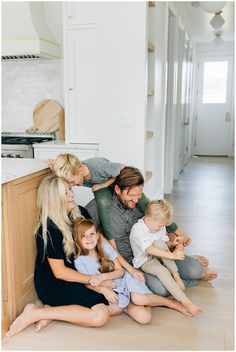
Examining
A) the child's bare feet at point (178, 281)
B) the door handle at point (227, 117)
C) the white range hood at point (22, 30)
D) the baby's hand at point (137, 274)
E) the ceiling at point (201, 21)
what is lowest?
the child's bare feet at point (178, 281)

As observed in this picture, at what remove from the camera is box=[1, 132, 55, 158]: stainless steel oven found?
11.3 ft

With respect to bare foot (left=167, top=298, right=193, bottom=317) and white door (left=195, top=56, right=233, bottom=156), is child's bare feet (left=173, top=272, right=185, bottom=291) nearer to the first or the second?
bare foot (left=167, top=298, right=193, bottom=317)

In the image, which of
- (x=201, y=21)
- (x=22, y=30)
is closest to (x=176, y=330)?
(x=22, y=30)

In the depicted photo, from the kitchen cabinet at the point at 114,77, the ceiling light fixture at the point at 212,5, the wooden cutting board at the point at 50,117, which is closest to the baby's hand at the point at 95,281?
the kitchen cabinet at the point at 114,77

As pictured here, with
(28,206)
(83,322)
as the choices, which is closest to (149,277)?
(83,322)

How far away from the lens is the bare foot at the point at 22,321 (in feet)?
6.07

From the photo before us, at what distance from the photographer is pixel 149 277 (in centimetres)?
217

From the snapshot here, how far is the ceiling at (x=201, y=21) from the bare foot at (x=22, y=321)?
3.79m

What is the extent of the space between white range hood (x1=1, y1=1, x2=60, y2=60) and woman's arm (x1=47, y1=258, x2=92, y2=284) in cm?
222

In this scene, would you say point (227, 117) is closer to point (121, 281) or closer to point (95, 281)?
point (121, 281)

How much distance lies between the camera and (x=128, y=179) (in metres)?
2.16

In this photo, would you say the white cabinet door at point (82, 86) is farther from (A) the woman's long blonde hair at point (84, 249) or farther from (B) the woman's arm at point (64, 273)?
(B) the woman's arm at point (64, 273)

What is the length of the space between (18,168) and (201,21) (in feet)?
16.5

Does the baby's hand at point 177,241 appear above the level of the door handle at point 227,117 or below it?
below
